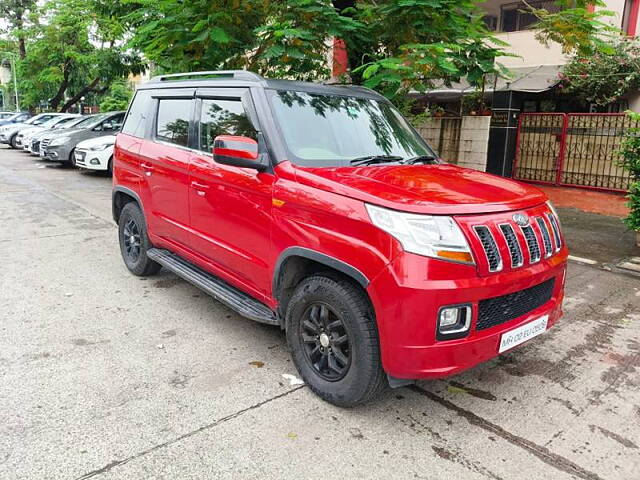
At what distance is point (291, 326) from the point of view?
3.53m

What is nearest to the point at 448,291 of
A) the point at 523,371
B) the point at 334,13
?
the point at 523,371

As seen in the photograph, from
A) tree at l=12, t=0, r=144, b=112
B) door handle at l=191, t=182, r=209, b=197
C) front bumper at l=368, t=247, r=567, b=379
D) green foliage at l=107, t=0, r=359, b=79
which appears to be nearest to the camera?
front bumper at l=368, t=247, r=567, b=379

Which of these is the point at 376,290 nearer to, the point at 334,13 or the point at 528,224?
the point at 528,224

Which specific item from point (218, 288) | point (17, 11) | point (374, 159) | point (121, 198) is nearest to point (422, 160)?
point (374, 159)

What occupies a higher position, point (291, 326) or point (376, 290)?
point (376, 290)

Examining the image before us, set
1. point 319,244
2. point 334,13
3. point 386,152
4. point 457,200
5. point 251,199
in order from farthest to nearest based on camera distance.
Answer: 1. point 334,13
2. point 386,152
3. point 251,199
4. point 319,244
5. point 457,200

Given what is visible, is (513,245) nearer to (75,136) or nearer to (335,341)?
(335,341)

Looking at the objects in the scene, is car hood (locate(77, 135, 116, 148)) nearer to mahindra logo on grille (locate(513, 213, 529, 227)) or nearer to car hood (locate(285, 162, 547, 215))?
car hood (locate(285, 162, 547, 215))

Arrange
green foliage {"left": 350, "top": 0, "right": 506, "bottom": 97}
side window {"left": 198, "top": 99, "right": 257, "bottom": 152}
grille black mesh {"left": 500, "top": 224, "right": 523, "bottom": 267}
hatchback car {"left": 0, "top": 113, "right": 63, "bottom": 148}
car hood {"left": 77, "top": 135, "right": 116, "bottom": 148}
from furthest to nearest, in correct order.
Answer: hatchback car {"left": 0, "top": 113, "right": 63, "bottom": 148}
car hood {"left": 77, "top": 135, "right": 116, "bottom": 148}
green foliage {"left": 350, "top": 0, "right": 506, "bottom": 97}
side window {"left": 198, "top": 99, "right": 257, "bottom": 152}
grille black mesh {"left": 500, "top": 224, "right": 523, "bottom": 267}

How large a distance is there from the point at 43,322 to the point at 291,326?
238 centimetres

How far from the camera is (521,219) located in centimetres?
313

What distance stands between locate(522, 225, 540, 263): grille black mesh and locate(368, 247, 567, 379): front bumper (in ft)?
0.87

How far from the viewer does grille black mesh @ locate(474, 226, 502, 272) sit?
2881 millimetres

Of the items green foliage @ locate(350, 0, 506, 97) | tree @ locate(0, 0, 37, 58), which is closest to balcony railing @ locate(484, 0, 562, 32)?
green foliage @ locate(350, 0, 506, 97)
